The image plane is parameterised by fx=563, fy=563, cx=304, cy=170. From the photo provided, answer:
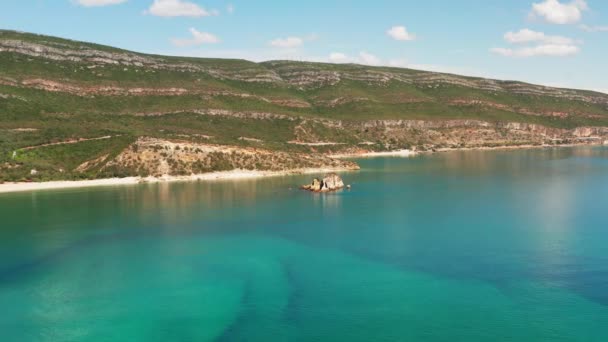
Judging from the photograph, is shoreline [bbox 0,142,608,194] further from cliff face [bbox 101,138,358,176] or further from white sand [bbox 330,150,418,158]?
white sand [bbox 330,150,418,158]

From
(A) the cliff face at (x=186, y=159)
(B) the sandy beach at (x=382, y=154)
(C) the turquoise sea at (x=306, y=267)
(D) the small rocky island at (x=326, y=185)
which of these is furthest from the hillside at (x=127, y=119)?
(D) the small rocky island at (x=326, y=185)

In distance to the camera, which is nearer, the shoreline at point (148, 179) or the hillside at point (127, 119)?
the shoreline at point (148, 179)

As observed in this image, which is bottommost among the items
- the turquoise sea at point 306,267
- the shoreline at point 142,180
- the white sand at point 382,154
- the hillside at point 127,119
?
the turquoise sea at point 306,267

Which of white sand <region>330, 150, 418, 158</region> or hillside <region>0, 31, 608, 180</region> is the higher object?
hillside <region>0, 31, 608, 180</region>

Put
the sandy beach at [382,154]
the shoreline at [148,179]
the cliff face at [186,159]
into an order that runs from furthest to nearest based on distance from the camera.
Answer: the sandy beach at [382,154] → the cliff face at [186,159] → the shoreline at [148,179]

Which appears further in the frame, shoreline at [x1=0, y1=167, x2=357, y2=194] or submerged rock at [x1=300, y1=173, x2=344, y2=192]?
shoreline at [x1=0, y1=167, x2=357, y2=194]

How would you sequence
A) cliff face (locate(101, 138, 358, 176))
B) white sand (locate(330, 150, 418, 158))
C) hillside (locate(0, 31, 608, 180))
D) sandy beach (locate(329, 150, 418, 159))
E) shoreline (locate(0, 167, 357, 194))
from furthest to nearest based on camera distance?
1. white sand (locate(330, 150, 418, 158))
2. sandy beach (locate(329, 150, 418, 159))
3. hillside (locate(0, 31, 608, 180))
4. cliff face (locate(101, 138, 358, 176))
5. shoreline (locate(0, 167, 357, 194))

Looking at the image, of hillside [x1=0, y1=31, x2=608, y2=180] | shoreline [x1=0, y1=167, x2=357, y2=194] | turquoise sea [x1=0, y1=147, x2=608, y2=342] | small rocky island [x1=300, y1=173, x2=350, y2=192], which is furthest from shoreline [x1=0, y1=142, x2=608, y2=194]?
small rocky island [x1=300, y1=173, x2=350, y2=192]

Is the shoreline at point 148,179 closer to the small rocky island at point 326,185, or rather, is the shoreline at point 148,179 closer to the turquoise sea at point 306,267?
the turquoise sea at point 306,267

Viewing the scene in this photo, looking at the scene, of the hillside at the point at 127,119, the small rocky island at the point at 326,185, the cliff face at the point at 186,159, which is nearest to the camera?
the small rocky island at the point at 326,185
